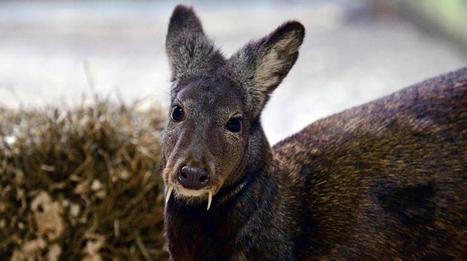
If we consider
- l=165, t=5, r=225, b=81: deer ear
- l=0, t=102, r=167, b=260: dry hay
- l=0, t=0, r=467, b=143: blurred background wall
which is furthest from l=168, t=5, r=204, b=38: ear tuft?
l=0, t=0, r=467, b=143: blurred background wall

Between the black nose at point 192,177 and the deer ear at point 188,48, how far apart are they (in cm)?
49

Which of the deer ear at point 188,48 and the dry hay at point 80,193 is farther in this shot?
the dry hay at point 80,193

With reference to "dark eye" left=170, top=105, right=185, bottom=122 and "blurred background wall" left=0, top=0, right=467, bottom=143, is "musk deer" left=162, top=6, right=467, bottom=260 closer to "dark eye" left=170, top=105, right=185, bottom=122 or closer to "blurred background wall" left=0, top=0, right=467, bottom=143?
"dark eye" left=170, top=105, right=185, bottom=122

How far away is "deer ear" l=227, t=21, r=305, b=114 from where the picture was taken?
3.37 m

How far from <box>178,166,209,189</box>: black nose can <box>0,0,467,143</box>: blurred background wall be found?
2909mm

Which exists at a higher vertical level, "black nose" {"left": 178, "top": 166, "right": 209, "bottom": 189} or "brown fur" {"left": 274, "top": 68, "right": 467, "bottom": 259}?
"brown fur" {"left": 274, "top": 68, "right": 467, "bottom": 259}

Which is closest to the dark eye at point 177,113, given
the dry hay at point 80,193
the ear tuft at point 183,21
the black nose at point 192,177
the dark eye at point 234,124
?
the dark eye at point 234,124

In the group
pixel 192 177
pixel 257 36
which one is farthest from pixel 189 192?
pixel 257 36

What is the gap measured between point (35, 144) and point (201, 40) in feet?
4.71

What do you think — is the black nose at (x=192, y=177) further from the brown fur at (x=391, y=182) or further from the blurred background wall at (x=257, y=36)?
the blurred background wall at (x=257, y=36)

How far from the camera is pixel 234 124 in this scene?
10.6 feet

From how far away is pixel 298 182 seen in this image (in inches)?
138

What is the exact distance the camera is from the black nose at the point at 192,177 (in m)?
2.99

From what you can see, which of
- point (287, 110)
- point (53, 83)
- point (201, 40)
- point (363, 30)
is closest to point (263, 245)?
point (201, 40)
